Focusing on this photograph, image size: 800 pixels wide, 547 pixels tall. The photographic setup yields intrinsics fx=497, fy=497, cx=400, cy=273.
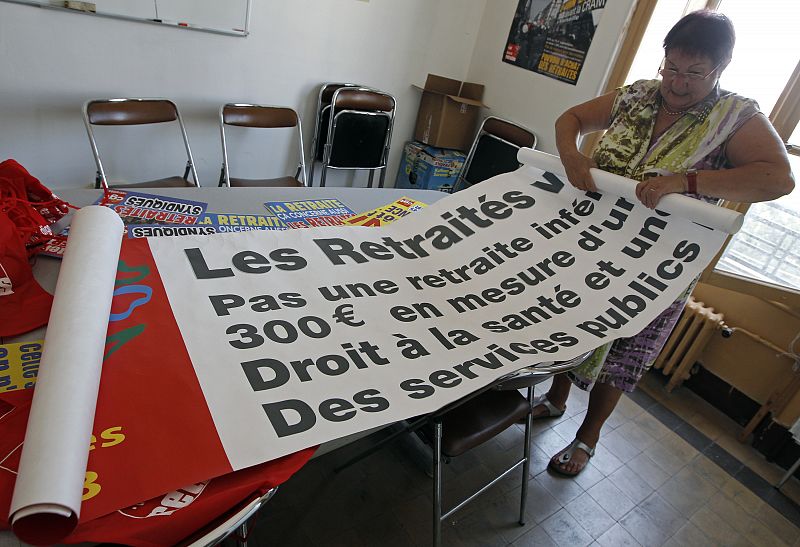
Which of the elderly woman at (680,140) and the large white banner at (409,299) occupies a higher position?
the elderly woman at (680,140)

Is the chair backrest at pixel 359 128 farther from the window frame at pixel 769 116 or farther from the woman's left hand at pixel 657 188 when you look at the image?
the woman's left hand at pixel 657 188

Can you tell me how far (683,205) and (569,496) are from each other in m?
1.16

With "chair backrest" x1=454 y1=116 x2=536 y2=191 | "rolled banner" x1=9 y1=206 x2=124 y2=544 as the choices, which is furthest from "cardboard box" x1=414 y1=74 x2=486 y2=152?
"rolled banner" x1=9 y1=206 x2=124 y2=544

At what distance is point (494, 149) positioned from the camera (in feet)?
10.3

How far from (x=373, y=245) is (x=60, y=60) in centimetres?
182

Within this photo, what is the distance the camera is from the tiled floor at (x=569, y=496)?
5.19 feet

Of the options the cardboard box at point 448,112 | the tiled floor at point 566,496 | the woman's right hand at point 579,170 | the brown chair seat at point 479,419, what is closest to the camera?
the brown chair seat at point 479,419

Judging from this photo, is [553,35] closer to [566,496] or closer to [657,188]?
[657,188]

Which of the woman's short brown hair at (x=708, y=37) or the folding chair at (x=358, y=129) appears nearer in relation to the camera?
the woman's short brown hair at (x=708, y=37)

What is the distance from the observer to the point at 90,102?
212 centimetres

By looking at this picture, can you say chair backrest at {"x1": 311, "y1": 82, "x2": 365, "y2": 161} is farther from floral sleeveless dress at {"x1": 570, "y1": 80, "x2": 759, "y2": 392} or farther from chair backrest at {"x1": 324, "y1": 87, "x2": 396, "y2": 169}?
floral sleeveless dress at {"x1": 570, "y1": 80, "x2": 759, "y2": 392}

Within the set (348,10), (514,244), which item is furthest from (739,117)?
(348,10)

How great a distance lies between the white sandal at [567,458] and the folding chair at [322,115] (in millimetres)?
2157

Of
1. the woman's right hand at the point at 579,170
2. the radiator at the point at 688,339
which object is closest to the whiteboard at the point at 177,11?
the woman's right hand at the point at 579,170
